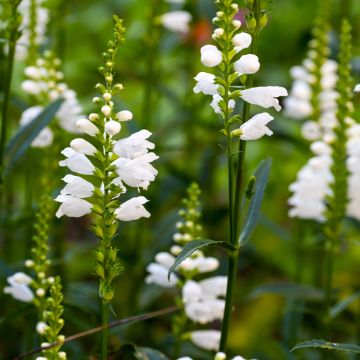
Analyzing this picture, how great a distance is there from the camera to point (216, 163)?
564cm

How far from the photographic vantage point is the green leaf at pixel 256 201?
290 cm

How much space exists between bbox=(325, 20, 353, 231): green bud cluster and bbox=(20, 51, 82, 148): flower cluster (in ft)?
4.41

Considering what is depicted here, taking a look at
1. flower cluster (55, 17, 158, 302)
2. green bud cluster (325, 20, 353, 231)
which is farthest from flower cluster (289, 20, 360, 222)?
flower cluster (55, 17, 158, 302)

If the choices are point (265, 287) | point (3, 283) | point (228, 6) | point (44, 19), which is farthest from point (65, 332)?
point (228, 6)

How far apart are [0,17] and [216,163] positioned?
2010mm

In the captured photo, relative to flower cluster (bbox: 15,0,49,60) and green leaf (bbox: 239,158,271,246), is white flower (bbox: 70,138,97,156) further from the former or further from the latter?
flower cluster (bbox: 15,0,49,60)

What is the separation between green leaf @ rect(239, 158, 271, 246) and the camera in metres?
2.90

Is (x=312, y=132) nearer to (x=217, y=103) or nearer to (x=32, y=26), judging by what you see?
(x=32, y=26)

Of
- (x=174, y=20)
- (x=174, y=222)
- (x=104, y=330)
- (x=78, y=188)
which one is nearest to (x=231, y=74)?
(x=78, y=188)

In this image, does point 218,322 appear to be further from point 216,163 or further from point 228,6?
point 228,6

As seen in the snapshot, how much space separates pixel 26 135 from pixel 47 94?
0.56 meters

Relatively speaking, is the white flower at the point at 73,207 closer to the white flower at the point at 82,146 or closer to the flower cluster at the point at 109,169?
the flower cluster at the point at 109,169

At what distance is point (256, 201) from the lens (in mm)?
3033

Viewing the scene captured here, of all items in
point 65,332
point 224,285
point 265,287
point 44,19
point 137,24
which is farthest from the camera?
point 137,24
